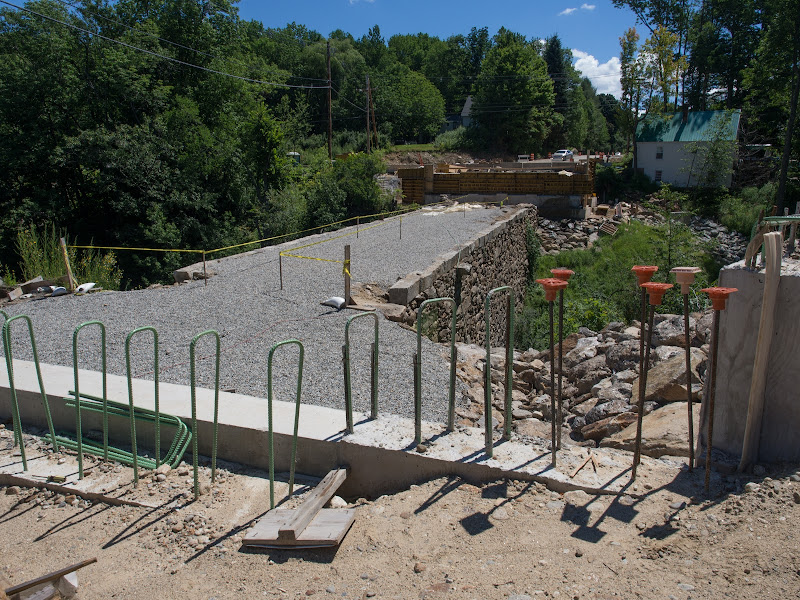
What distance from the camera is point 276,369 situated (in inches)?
278

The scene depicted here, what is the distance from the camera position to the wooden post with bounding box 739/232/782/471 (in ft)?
12.4

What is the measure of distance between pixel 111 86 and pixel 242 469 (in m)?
22.5

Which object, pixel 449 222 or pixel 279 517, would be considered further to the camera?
pixel 449 222

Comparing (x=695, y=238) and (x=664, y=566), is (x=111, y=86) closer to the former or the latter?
(x=695, y=238)

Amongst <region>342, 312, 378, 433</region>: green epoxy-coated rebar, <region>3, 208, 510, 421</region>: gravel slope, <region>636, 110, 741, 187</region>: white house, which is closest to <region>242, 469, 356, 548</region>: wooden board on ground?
<region>342, 312, 378, 433</region>: green epoxy-coated rebar

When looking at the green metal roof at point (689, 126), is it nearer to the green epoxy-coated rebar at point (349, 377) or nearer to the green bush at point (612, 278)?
the green bush at point (612, 278)

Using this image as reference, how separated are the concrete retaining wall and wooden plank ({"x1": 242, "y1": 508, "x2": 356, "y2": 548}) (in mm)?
2687

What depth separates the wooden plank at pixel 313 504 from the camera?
371cm

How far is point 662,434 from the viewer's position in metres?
5.01

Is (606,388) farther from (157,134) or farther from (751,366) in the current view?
→ (157,134)

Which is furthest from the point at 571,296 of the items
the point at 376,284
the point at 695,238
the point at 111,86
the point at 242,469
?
the point at 111,86

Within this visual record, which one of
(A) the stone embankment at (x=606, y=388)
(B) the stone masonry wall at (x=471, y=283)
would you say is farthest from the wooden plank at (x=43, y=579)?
(B) the stone masonry wall at (x=471, y=283)

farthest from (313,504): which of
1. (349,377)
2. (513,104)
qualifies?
(513,104)

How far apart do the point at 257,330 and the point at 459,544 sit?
569 cm
